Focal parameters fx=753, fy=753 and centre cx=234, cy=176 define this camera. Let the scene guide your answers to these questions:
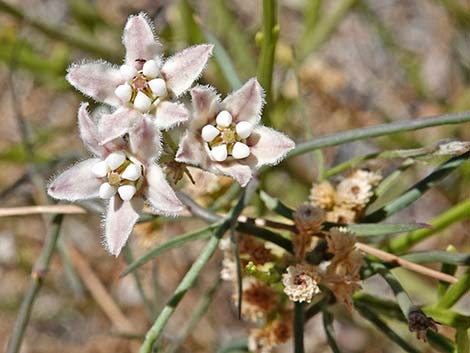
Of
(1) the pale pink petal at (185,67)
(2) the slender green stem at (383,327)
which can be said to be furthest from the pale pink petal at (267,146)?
(2) the slender green stem at (383,327)

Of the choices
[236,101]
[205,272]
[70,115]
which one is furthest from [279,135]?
[70,115]

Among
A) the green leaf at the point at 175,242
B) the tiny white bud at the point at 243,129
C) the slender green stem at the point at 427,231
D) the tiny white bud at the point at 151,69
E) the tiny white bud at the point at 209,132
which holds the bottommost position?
the slender green stem at the point at 427,231

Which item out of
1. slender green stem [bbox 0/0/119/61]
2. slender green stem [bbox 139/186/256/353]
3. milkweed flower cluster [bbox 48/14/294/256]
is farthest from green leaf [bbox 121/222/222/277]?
slender green stem [bbox 0/0/119/61]

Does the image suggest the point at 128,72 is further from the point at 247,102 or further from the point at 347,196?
the point at 347,196

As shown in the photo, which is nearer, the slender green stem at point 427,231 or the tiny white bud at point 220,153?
the tiny white bud at point 220,153

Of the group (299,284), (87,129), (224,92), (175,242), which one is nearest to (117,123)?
(87,129)

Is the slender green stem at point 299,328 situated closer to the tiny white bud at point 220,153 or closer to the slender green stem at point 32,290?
the tiny white bud at point 220,153

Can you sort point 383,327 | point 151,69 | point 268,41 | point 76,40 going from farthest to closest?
point 76,40 < point 268,41 < point 383,327 < point 151,69

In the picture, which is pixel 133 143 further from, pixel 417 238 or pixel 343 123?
pixel 343 123
